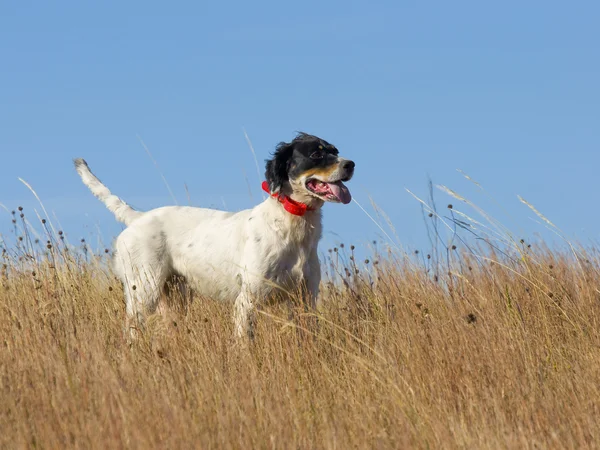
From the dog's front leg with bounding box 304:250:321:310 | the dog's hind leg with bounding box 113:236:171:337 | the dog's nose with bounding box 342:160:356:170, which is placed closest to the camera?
the dog's nose with bounding box 342:160:356:170

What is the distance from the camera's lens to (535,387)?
525 cm

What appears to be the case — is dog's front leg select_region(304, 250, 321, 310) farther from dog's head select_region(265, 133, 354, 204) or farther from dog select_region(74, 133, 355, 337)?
dog's head select_region(265, 133, 354, 204)

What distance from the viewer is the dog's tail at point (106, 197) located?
8.24m

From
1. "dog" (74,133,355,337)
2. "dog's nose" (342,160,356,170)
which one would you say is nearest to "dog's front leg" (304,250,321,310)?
"dog" (74,133,355,337)

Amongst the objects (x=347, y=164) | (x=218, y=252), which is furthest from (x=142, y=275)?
(x=347, y=164)

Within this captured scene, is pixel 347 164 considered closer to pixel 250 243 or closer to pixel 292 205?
pixel 292 205

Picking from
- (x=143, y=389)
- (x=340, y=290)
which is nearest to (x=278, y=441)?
(x=143, y=389)

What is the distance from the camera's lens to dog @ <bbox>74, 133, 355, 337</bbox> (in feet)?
21.6

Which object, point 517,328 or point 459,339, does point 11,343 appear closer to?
point 459,339

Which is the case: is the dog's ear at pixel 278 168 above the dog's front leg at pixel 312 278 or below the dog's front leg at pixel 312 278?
above

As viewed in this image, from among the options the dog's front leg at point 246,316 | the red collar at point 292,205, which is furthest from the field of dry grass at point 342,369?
the red collar at point 292,205

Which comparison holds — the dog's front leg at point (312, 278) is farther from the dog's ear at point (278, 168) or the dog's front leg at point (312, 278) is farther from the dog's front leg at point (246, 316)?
the dog's ear at point (278, 168)

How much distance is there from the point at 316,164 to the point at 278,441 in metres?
2.87

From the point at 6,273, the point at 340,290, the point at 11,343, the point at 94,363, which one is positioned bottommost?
the point at 94,363
